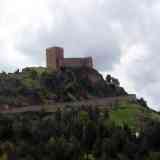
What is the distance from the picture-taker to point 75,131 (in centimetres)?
13488

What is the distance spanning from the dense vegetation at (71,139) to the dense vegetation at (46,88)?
24.6 meters

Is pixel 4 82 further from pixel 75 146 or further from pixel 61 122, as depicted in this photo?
pixel 75 146

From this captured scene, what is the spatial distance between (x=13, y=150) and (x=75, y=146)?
537 inches

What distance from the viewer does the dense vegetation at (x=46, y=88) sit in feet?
581

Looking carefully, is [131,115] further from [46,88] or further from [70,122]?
[70,122]

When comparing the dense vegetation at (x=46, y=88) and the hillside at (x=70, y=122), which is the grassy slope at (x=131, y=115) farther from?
the dense vegetation at (x=46, y=88)

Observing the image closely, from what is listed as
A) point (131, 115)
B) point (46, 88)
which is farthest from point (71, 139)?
point (46, 88)

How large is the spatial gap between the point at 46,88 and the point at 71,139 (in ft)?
212

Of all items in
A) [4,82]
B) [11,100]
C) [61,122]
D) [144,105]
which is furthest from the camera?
[144,105]

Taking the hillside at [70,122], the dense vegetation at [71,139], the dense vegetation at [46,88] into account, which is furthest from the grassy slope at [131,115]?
the dense vegetation at [71,139]

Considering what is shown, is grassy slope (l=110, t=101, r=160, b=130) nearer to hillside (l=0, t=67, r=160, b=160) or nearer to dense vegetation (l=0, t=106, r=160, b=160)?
hillside (l=0, t=67, r=160, b=160)

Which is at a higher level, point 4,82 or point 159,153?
point 4,82

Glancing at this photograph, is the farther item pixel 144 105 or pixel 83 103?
pixel 144 105

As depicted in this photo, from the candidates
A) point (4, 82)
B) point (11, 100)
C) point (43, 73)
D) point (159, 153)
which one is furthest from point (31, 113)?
point (159, 153)
